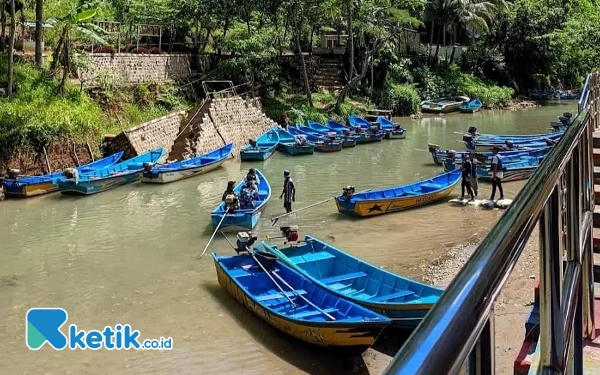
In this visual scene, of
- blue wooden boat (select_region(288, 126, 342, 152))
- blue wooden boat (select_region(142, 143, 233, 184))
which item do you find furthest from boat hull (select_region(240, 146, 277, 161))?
blue wooden boat (select_region(288, 126, 342, 152))

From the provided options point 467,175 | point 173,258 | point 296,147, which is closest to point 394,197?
point 467,175

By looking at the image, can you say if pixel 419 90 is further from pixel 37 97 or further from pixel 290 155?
pixel 37 97

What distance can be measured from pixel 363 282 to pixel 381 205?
20.0ft

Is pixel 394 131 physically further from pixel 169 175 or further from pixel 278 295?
pixel 278 295

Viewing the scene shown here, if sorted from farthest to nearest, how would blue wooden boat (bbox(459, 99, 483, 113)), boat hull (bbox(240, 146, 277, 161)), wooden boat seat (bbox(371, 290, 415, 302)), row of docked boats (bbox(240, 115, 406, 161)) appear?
blue wooden boat (bbox(459, 99, 483, 113)) → row of docked boats (bbox(240, 115, 406, 161)) → boat hull (bbox(240, 146, 277, 161)) → wooden boat seat (bbox(371, 290, 415, 302))

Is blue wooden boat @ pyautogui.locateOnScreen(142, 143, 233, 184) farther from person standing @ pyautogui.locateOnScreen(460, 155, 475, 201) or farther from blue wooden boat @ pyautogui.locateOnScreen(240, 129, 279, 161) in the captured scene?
person standing @ pyautogui.locateOnScreen(460, 155, 475, 201)

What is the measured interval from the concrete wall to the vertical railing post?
25410mm

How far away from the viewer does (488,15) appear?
4294 centimetres

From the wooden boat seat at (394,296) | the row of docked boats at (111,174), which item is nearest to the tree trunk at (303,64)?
the row of docked boats at (111,174)

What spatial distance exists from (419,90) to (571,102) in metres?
14.7

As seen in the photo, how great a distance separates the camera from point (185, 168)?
20219mm

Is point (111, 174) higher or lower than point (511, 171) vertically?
lower

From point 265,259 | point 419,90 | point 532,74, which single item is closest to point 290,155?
point 265,259

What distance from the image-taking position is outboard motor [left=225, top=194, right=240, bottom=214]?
13771mm
